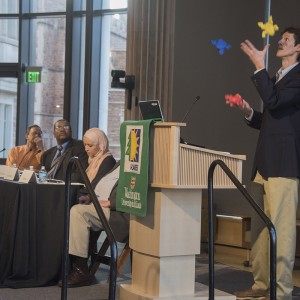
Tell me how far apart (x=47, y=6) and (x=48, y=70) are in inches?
40.7

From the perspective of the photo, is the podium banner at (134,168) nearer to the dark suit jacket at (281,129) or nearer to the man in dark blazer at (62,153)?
the dark suit jacket at (281,129)

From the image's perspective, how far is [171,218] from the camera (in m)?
3.49

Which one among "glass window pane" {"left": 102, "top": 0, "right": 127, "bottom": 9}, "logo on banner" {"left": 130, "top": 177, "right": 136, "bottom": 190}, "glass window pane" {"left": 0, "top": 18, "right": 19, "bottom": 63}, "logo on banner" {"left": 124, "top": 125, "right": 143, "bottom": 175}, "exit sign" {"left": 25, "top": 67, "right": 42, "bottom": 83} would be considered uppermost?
"glass window pane" {"left": 102, "top": 0, "right": 127, "bottom": 9}

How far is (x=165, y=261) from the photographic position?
349 centimetres

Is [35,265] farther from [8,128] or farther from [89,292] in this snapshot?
[8,128]

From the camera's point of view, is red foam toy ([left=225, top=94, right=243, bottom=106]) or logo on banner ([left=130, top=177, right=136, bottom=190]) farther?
red foam toy ([left=225, top=94, right=243, bottom=106])

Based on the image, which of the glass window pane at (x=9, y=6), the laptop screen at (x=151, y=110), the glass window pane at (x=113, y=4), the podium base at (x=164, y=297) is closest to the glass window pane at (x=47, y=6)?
the glass window pane at (x=9, y=6)

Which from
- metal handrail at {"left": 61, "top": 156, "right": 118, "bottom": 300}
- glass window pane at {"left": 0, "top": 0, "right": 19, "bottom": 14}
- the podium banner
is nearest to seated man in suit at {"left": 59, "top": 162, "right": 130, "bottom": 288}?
the podium banner

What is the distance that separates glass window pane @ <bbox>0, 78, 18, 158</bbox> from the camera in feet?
36.3

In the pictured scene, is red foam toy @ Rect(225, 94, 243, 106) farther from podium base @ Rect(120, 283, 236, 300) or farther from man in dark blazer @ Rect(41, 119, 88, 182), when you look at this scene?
man in dark blazer @ Rect(41, 119, 88, 182)

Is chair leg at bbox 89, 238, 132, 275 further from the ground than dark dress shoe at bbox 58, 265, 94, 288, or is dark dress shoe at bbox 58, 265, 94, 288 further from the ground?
chair leg at bbox 89, 238, 132, 275

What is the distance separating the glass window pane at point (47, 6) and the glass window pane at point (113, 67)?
→ 2.67 ft

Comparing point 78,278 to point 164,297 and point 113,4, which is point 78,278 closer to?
point 164,297

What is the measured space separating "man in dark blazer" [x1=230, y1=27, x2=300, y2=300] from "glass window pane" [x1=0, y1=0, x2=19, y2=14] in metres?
7.82
